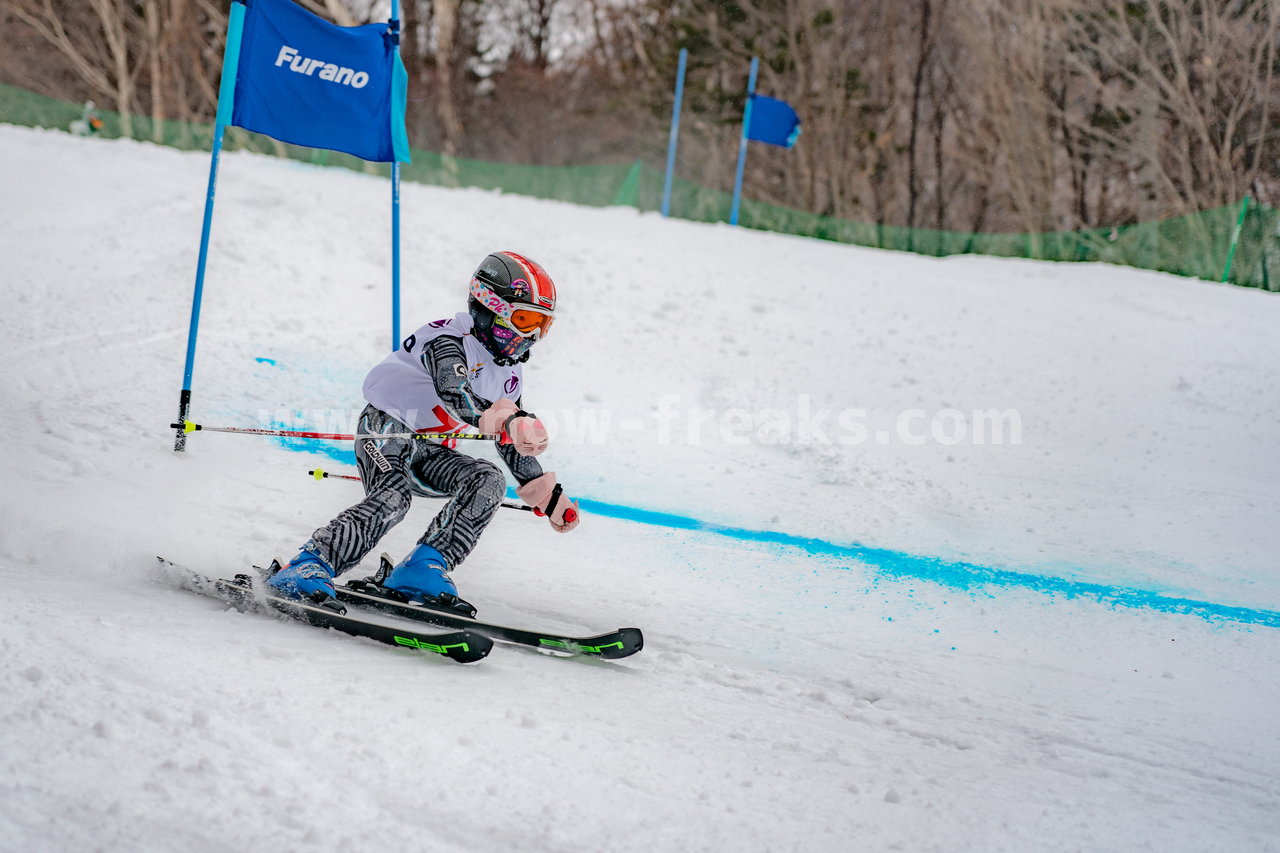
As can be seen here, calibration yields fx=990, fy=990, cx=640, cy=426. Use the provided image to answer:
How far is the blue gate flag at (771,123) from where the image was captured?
16438 millimetres

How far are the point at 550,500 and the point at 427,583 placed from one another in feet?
2.07

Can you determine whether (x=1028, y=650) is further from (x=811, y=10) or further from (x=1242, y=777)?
(x=811, y=10)

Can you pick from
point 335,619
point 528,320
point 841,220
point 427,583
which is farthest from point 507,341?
point 841,220

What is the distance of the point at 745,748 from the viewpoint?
317cm

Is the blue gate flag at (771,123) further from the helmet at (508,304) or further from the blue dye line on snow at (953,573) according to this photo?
the helmet at (508,304)

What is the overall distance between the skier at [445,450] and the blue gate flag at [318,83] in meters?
2.18

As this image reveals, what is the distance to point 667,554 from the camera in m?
5.71

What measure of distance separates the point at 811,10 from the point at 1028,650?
25328 mm

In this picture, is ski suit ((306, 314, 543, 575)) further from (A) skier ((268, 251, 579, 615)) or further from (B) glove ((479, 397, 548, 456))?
(B) glove ((479, 397, 548, 456))

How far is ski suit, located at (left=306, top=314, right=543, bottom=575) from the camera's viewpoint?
3922 millimetres

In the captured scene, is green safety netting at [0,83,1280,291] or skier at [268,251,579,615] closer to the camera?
skier at [268,251,579,615]

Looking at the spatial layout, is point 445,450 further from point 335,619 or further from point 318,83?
point 318,83

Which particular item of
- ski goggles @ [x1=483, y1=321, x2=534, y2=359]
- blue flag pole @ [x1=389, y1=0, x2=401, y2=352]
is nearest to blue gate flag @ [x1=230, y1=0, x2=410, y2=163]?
blue flag pole @ [x1=389, y1=0, x2=401, y2=352]
